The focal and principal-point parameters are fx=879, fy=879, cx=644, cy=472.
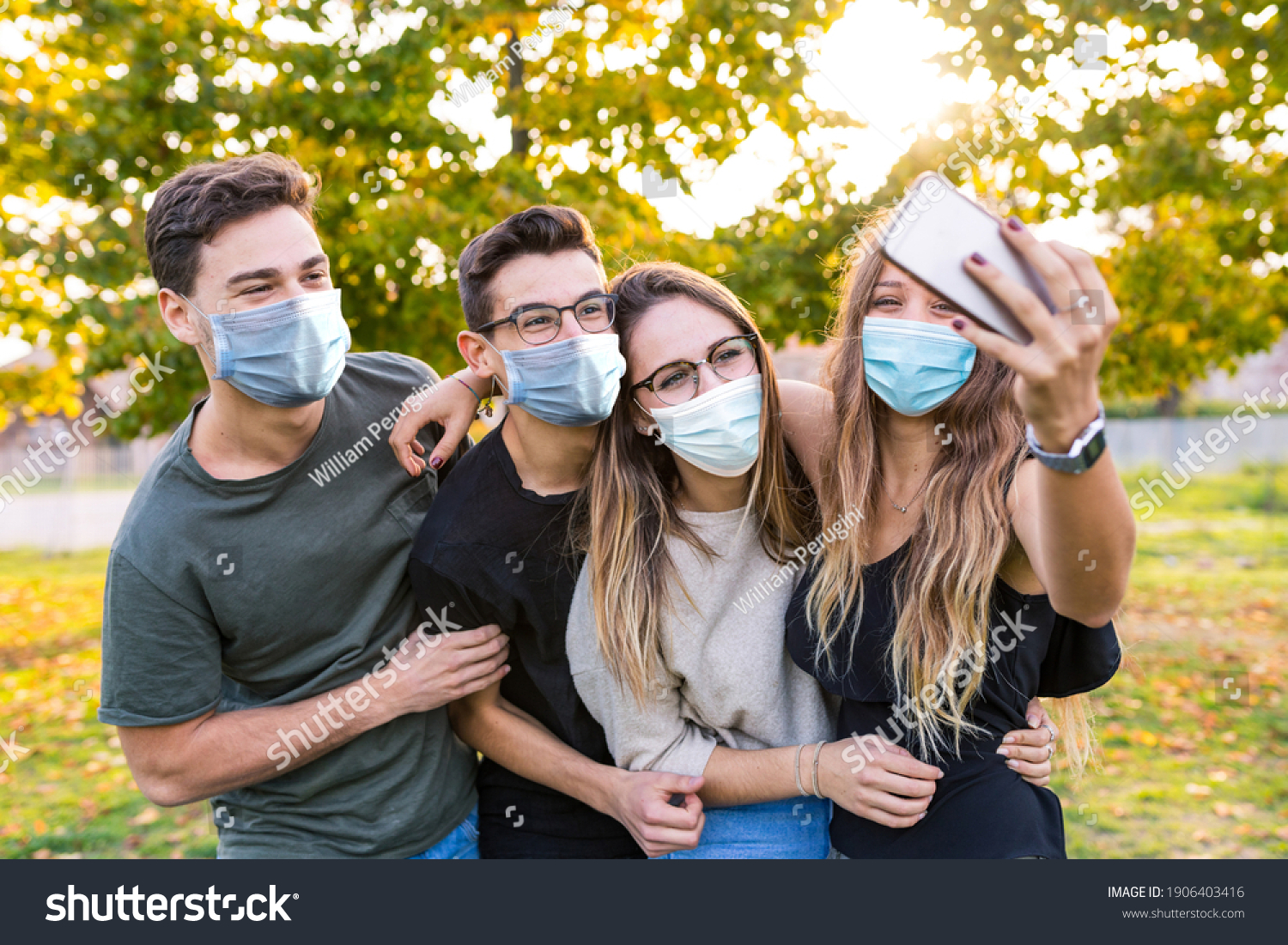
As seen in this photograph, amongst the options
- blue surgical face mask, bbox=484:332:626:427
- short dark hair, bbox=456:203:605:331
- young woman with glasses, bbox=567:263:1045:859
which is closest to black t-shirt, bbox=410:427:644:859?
young woman with glasses, bbox=567:263:1045:859

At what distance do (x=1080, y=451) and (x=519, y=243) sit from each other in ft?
6.08

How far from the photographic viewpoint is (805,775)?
254 cm

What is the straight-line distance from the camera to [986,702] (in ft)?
8.05

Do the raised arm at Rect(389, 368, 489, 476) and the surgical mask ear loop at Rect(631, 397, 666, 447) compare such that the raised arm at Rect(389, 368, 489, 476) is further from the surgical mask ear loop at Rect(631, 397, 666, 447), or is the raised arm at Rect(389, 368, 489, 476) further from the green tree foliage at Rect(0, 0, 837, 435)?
the green tree foliage at Rect(0, 0, 837, 435)

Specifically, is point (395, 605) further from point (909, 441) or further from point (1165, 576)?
point (1165, 576)

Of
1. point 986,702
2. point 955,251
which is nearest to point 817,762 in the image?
point 986,702

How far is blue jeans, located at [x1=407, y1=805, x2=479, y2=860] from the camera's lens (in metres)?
3.02

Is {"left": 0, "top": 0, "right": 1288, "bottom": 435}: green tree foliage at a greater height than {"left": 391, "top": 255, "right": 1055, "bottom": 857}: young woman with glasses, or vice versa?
{"left": 0, "top": 0, "right": 1288, "bottom": 435}: green tree foliage

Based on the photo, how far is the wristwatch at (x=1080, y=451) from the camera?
169 centimetres

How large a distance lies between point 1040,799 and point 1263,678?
24.0 feet

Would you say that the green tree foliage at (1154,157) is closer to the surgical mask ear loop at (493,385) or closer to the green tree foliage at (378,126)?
the green tree foliage at (378,126)

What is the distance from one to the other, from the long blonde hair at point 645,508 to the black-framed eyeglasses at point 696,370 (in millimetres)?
67

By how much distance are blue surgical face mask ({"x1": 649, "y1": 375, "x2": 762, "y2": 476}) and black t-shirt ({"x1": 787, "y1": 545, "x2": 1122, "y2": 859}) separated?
50 cm
